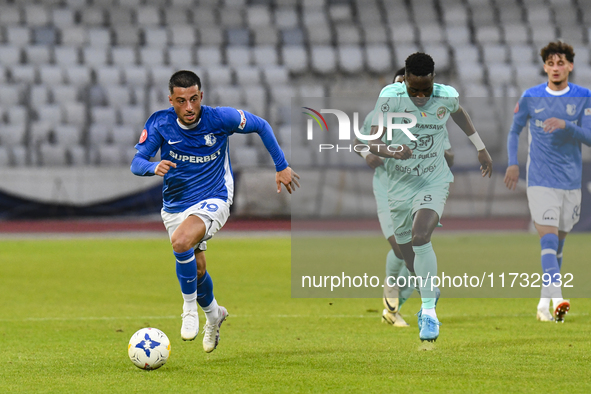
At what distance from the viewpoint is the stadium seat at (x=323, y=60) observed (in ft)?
82.4

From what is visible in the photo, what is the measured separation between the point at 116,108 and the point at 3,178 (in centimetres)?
350

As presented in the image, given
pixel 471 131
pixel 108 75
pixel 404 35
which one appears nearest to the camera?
pixel 471 131

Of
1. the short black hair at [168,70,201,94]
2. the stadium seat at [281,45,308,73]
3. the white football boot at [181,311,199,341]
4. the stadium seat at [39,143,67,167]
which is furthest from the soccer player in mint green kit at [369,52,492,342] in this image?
the stadium seat at [281,45,308,73]

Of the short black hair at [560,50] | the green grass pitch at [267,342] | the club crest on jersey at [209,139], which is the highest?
the short black hair at [560,50]

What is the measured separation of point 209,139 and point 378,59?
19.6 m

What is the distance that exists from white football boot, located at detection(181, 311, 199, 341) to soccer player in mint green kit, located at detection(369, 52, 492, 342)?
5.17 ft

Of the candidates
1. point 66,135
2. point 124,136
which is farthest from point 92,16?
point 66,135

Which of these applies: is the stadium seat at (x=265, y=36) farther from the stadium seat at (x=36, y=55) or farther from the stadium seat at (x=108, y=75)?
the stadium seat at (x=36, y=55)

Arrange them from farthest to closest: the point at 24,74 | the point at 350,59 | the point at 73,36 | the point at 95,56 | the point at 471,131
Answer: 1. the point at 350,59
2. the point at 73,36
3. the point at 95,56
4. the point at 24,74
5. the point at 471,131

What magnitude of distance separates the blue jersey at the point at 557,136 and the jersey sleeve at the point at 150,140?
351 centimetres

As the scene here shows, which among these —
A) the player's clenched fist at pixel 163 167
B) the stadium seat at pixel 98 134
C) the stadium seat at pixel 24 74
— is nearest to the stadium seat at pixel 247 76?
the stadium seat at pixel 98 134

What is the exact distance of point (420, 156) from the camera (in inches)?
261

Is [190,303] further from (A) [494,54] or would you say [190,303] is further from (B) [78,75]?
(A) [494,54]

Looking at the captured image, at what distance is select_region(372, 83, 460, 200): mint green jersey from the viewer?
651cm
